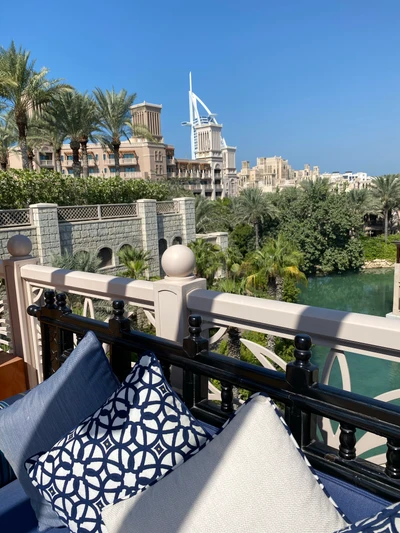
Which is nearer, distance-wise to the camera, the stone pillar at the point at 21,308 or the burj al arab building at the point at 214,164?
the stone pillar at the point at 21,308

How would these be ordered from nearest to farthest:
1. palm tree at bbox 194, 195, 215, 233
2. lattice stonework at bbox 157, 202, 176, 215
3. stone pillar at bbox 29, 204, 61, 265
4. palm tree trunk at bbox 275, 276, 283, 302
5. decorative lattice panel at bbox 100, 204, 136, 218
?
stone pillar at bbox 29, 204, 61, 265
palm tree trunk at bbox 275, 276, 283, 302
decorative lattice panel at bbox 100, 204, 136, 218
lattice stonework at bbox 157, 202, 176, 215
palm tree at bbox 194, 195, 215, 233

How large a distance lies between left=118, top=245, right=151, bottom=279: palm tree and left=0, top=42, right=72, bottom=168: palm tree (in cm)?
480

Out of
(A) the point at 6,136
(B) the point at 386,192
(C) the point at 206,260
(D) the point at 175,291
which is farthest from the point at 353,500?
(B) the point at 386,192

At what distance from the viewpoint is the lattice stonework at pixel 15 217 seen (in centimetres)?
1268

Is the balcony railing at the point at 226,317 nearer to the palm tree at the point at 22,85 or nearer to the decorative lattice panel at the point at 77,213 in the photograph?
the decorative lattice panel at the point at 77,213

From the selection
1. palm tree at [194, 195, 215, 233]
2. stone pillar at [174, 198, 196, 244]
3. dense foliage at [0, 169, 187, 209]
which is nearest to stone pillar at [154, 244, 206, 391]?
dense foliage at [0, 169, 187, 209]

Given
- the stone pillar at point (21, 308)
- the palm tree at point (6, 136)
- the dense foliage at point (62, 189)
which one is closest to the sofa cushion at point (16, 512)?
the stone pillar at point (21, 308)

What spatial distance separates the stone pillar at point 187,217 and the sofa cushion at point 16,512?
17.2 meters

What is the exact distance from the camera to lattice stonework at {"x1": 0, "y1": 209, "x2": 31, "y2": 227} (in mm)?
12680

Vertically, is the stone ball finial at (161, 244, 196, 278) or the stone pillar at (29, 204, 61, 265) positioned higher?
the stone ball finial at (161, 244, 196, 278)

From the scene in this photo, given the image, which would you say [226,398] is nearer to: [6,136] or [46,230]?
[46,230]

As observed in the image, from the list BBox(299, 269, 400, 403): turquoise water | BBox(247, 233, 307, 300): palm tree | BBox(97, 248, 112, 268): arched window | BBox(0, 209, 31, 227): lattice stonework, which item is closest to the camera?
BBox(0, 209, 31, 227): lattice stonework

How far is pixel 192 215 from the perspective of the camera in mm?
19016

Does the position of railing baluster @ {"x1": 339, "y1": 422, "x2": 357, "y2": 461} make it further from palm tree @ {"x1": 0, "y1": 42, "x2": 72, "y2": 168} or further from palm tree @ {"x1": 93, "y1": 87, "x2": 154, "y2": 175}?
palm tree @ {"x1": 93, "y1": 87, "x2": 154, "y2": 175}
